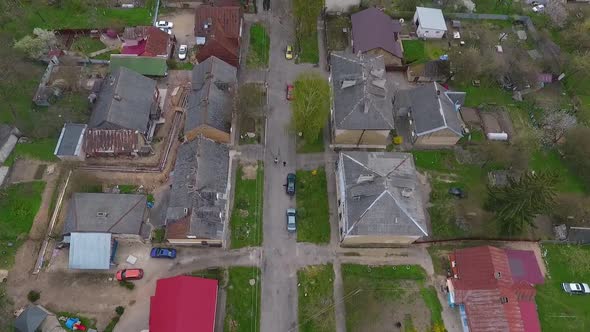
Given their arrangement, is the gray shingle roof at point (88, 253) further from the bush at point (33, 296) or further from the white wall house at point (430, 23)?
the white wall house at point (430, 23)

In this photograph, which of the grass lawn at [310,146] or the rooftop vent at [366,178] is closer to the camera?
the rooftop vent at [366,178]

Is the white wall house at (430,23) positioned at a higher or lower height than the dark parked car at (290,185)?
higher

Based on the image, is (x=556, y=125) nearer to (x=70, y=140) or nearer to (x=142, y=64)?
(x=142, y=64)

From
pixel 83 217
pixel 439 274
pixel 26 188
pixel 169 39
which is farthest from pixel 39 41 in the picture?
pixel 439 274

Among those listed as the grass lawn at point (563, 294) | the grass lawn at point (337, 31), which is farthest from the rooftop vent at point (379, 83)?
the grass lawn at point (563, 294)

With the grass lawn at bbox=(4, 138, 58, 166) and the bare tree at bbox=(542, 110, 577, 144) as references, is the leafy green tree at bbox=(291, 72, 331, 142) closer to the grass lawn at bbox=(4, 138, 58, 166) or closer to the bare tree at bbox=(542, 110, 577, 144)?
the grass lawn at bbox=(4, 138, 58, 166)

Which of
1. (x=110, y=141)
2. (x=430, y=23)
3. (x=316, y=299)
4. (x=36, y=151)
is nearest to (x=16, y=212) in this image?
(x=36, y=151)
